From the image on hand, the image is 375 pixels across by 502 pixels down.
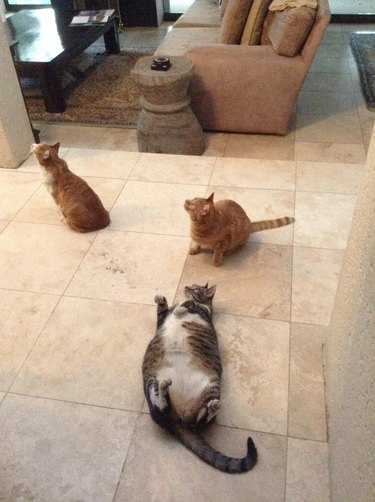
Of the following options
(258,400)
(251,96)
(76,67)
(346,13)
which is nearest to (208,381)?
(258,400)

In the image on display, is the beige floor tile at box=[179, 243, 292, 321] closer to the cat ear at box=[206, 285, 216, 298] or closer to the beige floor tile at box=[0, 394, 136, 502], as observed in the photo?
the cat ear at box=[206, 285, 216, 298]

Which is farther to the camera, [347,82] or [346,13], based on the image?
[346,13]

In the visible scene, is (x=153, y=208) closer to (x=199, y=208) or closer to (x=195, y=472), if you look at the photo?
(x=199, y=208)

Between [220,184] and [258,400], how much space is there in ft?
4.82

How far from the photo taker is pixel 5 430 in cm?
144

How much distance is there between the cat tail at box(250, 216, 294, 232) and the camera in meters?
2.17

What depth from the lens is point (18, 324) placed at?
1808 millimetres

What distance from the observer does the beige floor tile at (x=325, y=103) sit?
361 centimetres

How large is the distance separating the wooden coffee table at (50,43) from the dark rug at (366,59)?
2.70 meters

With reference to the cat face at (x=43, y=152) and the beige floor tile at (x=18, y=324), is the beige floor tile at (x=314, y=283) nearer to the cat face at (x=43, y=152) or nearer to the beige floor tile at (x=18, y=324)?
the beige floor tile at (x=18, y=324)

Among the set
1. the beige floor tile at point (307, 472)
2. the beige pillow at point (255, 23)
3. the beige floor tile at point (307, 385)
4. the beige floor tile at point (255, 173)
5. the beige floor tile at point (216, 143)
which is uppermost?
the beige pillow at point (255, 23)

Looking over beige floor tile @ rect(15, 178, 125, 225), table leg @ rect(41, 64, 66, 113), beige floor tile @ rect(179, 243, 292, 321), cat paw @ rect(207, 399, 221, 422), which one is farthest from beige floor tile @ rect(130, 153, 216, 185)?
cat paw @ rect(207, 399, 221, 422)

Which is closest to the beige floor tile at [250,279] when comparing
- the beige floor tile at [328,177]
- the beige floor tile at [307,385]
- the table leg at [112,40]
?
the beige floor tile at [307,385]

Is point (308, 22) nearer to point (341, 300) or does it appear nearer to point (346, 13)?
point (341, 300)
